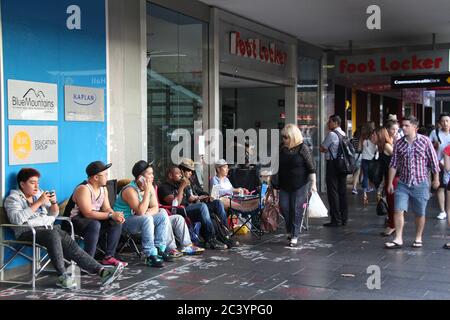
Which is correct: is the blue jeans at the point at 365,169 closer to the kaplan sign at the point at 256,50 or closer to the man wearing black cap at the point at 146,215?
the kaplan sign at the point at 256,50

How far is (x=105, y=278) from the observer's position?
5777mm

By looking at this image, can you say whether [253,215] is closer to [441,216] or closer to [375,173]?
[375,173]

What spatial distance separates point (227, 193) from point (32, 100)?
129 inches

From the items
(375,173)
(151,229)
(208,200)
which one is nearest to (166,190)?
(208,200)

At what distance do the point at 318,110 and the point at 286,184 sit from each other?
764cm

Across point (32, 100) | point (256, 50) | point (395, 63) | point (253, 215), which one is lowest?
point (253, 215)

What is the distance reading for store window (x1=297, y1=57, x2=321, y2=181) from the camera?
47.5ft

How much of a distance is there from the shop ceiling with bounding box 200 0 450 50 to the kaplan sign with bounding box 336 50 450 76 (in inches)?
17.6

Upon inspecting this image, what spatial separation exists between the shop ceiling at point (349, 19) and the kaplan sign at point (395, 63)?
17.6 inches

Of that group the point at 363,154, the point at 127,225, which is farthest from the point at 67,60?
the point at 363,154

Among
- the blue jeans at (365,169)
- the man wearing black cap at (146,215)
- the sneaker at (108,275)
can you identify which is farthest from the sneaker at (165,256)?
the blue jeans at (365,169)

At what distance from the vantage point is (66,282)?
18.8ft

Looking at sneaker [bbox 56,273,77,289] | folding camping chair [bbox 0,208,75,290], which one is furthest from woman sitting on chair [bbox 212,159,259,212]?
sneaker [bbox 56,273,77,289]

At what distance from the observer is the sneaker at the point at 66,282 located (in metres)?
5.74
